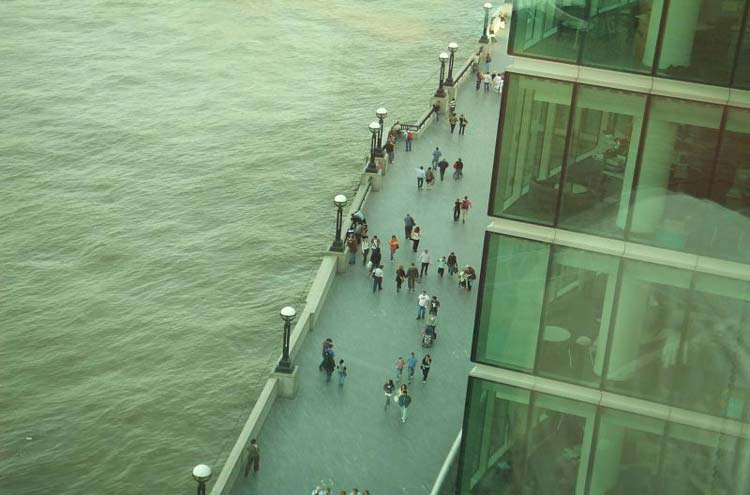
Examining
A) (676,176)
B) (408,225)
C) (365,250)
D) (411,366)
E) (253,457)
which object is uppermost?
(676,176)

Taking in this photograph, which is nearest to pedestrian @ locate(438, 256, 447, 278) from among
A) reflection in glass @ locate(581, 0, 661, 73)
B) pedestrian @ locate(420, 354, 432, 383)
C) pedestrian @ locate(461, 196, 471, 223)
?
pedestrian @ locate(461, 196, 471, 223)

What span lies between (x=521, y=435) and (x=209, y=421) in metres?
20.9

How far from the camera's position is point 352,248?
153ft

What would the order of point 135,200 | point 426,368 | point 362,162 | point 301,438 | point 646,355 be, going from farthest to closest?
point 362,162, point 135,200, point 426,368, point 301,438, point 646,355

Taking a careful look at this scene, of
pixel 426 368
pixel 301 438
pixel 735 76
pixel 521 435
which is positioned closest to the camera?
pixel 735 76

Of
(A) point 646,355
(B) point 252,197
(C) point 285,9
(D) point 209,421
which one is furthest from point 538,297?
(C) point 285,9

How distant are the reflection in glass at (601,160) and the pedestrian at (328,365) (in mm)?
18437

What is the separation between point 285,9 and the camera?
86.1 metres

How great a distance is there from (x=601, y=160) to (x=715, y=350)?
3.43 m

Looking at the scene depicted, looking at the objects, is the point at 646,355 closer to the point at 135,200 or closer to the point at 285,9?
the point at 135,200

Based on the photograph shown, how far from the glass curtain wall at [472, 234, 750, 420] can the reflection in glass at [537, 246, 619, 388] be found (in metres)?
0.02

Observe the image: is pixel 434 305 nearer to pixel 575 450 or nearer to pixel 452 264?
pixel 452 264

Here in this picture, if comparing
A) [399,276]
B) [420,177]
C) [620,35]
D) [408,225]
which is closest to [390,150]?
[420,177]

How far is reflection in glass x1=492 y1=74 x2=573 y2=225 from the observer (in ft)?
70.2
